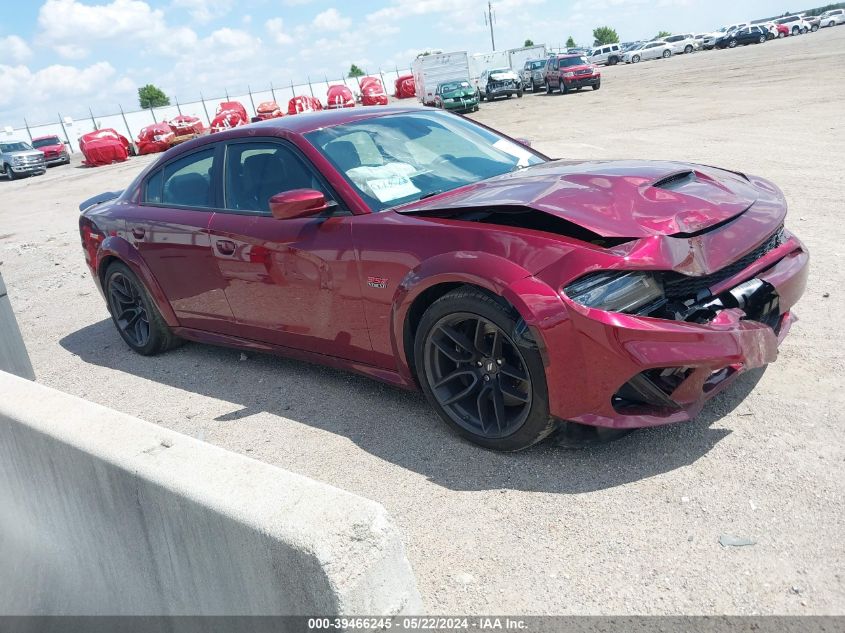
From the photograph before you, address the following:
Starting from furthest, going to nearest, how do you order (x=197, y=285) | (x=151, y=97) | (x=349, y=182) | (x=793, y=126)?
(x=151, y=97)
(x=793, y=126)
(x=197, y=285)
(x=349, y=182)

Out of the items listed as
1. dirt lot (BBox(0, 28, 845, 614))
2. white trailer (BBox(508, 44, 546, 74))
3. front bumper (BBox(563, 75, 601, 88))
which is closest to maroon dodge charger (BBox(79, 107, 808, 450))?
dirt lot (BBox(0, 28, 845, 614))

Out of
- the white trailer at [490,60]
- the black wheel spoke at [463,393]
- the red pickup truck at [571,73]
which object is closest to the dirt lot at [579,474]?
the black wheel spoke at [463,393]

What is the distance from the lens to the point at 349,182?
4.17m

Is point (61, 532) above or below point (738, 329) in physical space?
below

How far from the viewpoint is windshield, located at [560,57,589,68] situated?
115 feet

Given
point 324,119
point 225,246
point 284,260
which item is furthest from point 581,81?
point 284,260

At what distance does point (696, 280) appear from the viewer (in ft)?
10.8

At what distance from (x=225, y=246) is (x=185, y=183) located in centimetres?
87

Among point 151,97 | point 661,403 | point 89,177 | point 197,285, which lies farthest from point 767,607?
point 151,97

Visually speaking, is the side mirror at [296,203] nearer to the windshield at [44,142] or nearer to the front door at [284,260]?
the front door at [284,260]

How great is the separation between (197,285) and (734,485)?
3588 mm

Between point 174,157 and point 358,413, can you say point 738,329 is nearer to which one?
point 358,413

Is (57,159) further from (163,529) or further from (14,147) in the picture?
(163,529)

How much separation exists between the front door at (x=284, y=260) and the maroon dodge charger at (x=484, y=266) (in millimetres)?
12
